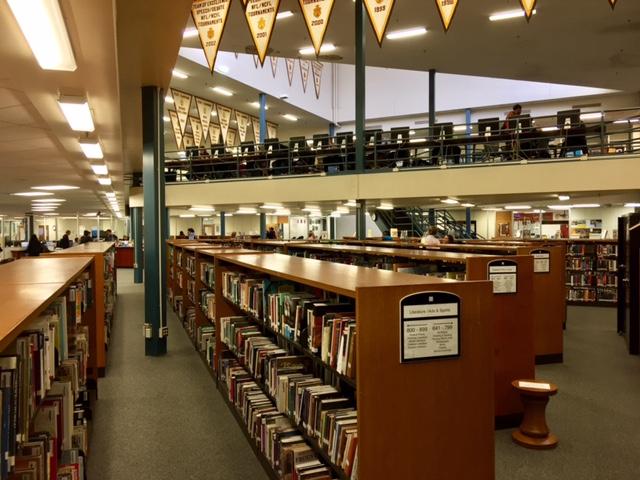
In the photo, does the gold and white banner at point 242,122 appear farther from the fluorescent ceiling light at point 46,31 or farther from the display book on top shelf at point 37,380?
the display book on top shelf at point 37,380

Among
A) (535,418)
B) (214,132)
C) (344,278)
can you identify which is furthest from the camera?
(214,132)

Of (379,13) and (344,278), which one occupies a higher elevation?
(379,13)

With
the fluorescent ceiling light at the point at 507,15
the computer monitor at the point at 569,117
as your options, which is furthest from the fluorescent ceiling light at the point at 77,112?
the fluorescent ceiling light at the point at 507,15

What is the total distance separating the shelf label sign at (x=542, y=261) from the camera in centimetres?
703

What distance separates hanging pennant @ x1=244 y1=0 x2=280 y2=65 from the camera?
7680 mm

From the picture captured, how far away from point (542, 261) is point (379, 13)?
183 inches

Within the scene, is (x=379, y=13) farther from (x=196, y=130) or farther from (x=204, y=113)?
(x=196, y=130)

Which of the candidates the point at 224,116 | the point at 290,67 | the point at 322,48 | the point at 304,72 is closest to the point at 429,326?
the point at 322,48

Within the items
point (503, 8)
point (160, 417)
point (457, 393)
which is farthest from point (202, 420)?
point (503, 8)

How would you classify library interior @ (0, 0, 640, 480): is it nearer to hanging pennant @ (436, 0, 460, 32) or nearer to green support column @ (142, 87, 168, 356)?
green support column @ (142, 87, 168, 356)

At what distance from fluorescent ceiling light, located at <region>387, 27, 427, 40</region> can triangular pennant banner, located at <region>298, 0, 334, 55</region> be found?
4.57 meters

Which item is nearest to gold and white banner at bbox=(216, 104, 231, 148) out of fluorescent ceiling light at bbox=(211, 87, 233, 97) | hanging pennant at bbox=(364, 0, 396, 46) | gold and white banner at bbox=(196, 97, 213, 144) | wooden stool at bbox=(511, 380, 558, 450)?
gold and white banner at bbox=(196, 97, 213, 144)

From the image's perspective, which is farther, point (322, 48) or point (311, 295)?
point (322, 48)

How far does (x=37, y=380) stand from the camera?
218cm
